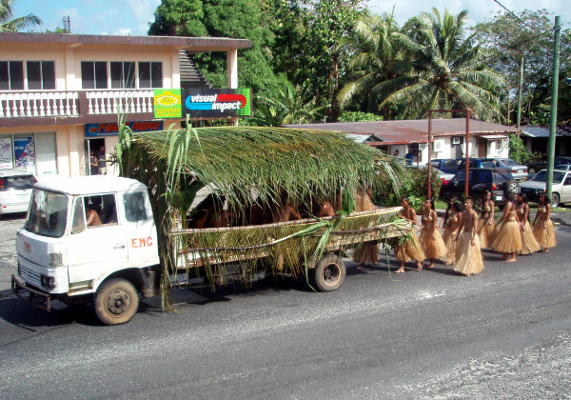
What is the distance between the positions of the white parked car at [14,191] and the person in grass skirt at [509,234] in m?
12.8

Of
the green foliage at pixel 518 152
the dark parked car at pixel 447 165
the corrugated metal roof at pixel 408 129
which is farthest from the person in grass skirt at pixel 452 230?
the green foliage at pixel 518 152

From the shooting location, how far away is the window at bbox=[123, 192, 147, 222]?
8789mm

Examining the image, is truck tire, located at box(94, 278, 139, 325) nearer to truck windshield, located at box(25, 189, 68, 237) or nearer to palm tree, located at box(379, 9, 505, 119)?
truck windshield, located at box(25, 189, 68, 237)

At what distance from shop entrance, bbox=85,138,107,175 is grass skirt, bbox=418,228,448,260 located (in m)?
13.5

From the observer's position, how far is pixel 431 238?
1270cm

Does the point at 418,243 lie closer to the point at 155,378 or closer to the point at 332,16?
the point at 155,378

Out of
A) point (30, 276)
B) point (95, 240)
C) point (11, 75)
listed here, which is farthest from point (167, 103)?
point (95, 240)

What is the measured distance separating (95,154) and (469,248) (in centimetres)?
1547

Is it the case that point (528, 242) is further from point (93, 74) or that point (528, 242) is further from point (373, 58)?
point (373, 58)

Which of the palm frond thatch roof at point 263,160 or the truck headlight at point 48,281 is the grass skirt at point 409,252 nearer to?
the palm frond thatch roof at point 263,160

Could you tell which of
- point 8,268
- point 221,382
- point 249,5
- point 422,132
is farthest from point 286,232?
point 249,5

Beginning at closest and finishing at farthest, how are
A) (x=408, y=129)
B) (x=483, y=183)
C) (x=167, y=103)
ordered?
1. (x=483, y=183)
2. (x=167, y=103)
3. (x=408, y=129)

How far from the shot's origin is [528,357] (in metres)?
7.77

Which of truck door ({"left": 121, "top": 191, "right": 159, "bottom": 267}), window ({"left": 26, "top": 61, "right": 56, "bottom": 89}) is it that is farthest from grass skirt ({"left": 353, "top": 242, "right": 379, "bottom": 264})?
window ({"left": 26, "top": 61, "right": 56, "bottom": 89})
